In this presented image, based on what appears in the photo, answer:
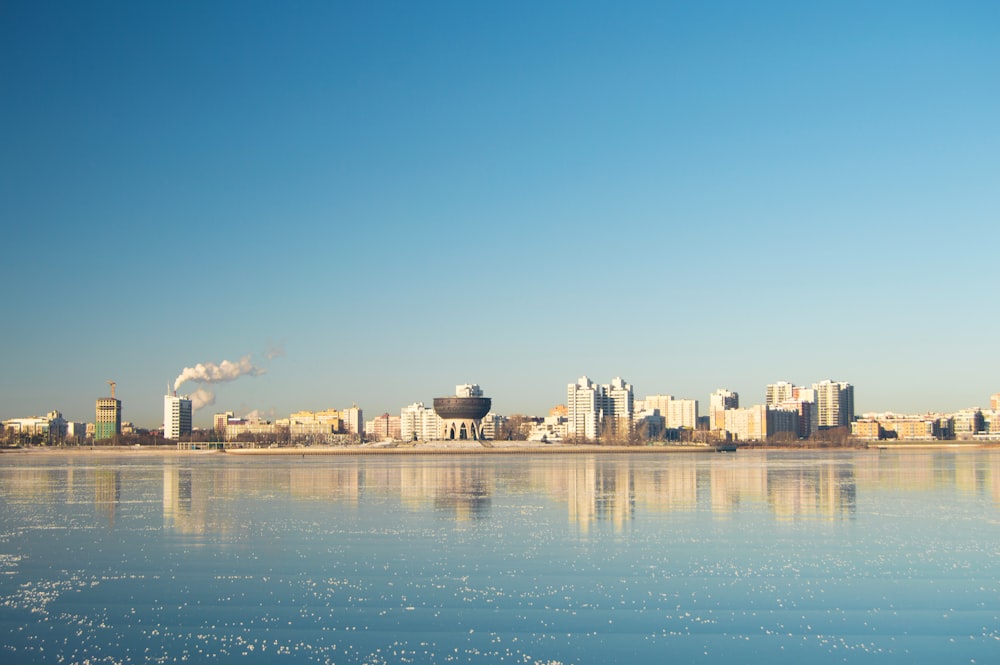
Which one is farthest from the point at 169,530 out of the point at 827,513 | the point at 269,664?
the point at 827,513

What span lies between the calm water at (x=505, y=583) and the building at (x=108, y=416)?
16395 cm

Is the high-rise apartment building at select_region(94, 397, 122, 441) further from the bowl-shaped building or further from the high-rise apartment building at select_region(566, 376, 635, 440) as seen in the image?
the high-rise apartment building at select_region(566, 376, 635, 440)

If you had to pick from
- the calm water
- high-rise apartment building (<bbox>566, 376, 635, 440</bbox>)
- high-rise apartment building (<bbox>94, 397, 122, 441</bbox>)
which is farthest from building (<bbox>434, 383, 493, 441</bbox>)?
the calm water

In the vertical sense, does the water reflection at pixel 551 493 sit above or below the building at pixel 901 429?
above

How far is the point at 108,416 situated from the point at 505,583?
18242cm

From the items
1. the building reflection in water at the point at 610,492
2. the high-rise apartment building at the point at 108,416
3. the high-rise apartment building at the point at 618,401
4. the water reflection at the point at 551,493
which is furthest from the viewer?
the high-rise apartment building at the point at 618,401

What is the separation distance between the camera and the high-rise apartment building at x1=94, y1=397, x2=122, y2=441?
178m

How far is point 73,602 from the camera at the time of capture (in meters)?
12.8

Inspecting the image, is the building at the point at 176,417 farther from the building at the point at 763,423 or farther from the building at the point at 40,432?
the building at the point at 763,423

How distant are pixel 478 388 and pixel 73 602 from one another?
161 meters

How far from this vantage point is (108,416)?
180250 millimetres

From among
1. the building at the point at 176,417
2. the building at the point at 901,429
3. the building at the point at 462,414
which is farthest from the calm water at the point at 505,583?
the building at the point at 901,429

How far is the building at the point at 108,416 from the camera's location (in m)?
178

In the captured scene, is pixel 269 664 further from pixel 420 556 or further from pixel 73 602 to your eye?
pixel 420 556
